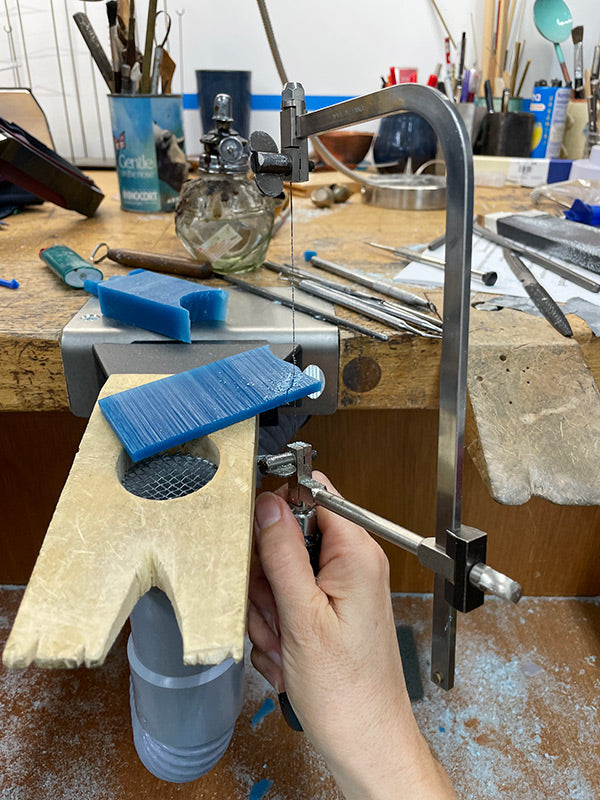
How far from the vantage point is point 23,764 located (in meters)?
0.62

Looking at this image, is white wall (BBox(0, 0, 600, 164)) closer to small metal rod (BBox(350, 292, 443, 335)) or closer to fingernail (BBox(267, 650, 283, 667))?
small metal rod (BBox(350, 292, 443, 335))

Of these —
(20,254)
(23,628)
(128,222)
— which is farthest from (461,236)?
(128,222)

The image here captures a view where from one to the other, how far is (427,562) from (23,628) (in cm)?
21

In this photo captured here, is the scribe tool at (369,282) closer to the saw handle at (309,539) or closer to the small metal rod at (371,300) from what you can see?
the small metal rod at (371,300)

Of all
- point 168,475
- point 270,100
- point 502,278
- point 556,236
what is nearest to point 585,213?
point 556,236

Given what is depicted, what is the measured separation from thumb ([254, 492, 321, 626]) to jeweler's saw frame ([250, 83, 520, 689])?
0.20ft

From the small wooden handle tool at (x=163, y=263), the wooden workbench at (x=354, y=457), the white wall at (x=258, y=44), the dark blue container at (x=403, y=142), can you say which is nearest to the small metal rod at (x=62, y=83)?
the white wall at (x=258, y=44)

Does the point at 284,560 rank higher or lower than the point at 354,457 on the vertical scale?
higher

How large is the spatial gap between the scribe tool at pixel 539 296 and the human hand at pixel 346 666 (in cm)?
29

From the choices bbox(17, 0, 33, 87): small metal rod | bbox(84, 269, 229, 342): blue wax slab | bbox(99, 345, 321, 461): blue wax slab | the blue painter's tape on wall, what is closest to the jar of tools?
bbox(84, 269, 229, 342): blue wax slab

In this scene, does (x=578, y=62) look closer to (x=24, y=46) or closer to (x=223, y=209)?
(x=223, y=209)

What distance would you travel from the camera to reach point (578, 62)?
4.41 feet

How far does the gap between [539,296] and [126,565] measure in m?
0.50

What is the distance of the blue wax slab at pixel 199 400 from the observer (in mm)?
379
